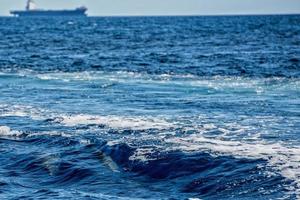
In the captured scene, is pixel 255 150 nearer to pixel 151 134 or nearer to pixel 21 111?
pixel 151 134

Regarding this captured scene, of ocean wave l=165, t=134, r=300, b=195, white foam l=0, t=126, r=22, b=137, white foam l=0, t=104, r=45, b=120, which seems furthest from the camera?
white foam l=0, t=104, r=45, b=120

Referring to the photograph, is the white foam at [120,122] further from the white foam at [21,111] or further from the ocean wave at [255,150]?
the ocean wave at [255,150]

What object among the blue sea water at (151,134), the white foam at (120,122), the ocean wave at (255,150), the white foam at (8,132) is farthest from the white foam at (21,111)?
the ocean wave at (255,150)

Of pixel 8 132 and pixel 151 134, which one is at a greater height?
pixel 151 134

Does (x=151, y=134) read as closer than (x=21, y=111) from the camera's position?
Yes

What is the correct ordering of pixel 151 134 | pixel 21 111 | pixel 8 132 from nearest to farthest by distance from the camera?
pixel 151 134
pixel 8 132
pixel 21 111

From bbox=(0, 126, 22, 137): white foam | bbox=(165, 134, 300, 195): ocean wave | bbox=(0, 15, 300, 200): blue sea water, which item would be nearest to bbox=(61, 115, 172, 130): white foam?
bbox=(0, 15, 300, 200): blue sea water

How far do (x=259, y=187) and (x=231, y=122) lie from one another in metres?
7.53

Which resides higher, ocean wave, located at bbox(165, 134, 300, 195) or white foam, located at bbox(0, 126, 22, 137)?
ocean wave, located at bbox(165, 134, 300, 195)

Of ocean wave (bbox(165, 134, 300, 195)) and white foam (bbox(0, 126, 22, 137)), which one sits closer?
ocean wave (bbox(165, 134, 300, 195))

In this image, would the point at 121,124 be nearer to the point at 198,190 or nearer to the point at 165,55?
the point at 198,190

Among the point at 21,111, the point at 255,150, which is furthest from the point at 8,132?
the point at 255,150

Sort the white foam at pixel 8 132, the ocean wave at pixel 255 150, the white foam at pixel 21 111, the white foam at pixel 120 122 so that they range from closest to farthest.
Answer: the ocean wave at pixel 255 150 < the white foam at pixel 8 132 < the white foam at pixel 120 122 < the white foam at pixel 21 111

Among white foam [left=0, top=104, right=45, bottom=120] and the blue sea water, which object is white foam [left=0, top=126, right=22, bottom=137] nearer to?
the blue sea water
